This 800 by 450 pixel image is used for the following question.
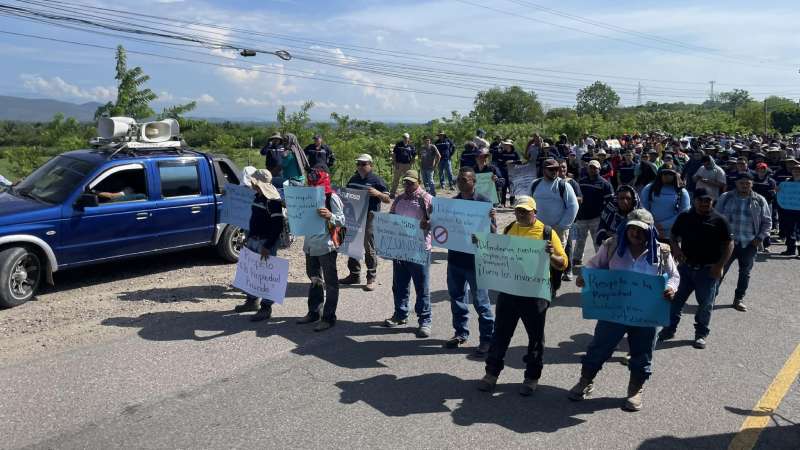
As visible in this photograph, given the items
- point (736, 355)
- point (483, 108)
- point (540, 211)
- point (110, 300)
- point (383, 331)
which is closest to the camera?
point (736, 355)

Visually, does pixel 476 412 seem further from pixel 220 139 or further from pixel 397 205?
pixel 220 139

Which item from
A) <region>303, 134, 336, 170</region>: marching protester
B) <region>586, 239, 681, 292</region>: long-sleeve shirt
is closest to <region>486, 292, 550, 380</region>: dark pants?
<region>586, 239, 681, 292</region>: long-sleeve shirt

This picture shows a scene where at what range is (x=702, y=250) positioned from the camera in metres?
6.56

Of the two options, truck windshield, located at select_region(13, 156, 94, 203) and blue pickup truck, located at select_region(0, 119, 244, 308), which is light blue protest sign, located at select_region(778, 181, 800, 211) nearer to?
blue pickup truck, located at select_region(0, 119, 244, 308)

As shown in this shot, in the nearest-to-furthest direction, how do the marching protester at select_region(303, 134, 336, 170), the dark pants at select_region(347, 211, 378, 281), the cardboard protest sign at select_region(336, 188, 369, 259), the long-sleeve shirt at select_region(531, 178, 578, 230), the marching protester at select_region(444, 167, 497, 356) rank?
the marching protester at select_region(444, 167, 497, 356) → the cardboard protest sign at select_region(336, 188, 369, 259) → the long-sleeve shirt at select_region(531, 178, 578, 230) → the dark pants at select_region(347, 211, 378, 281) → the marching protester at select_region(303, 134, 336, 170)

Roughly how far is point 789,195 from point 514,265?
9.02 meters

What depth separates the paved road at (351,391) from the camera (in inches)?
182

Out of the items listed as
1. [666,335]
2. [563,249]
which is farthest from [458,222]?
[666,335]

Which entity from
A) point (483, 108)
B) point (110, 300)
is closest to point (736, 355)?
point (110, 300)

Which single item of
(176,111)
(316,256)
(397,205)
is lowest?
(316,256)

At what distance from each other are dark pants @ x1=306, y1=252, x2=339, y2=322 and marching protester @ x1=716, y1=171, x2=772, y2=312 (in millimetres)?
5179

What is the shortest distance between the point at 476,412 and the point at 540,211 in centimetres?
410

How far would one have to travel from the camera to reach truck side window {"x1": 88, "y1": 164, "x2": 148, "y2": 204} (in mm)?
8469

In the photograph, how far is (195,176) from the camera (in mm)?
9477
